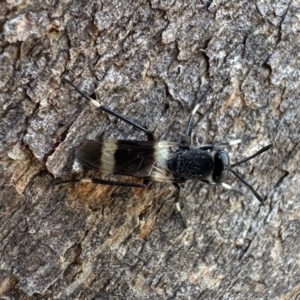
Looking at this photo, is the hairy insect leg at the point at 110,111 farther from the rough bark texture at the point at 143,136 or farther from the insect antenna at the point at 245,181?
the insect antenna at the point at 245,181

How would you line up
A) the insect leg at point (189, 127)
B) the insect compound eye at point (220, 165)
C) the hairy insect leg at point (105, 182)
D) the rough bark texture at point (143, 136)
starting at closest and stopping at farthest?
the rough bark texture at point (143, 136), the hairy insect leg at point (105, 182), the insect leg at point (189, 127), the insect compound eye at point (220, 165)

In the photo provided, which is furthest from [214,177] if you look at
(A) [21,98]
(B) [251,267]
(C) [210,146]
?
(A) [21,98]

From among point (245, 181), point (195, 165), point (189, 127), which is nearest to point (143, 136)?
point (189, 127)

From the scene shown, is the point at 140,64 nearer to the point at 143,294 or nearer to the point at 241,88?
the point at 241,88

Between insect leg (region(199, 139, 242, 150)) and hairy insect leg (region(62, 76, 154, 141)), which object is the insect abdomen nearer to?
insect leg (region(199, 139, 242, 150))

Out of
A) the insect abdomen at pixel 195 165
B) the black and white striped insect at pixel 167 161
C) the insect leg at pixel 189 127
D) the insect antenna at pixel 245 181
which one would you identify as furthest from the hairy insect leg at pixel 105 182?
the insect antenna at pixel 245 181

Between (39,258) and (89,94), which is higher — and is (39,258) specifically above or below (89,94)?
below
